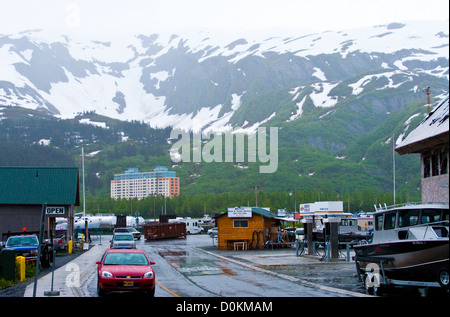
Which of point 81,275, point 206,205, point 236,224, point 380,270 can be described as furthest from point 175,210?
point 380,270

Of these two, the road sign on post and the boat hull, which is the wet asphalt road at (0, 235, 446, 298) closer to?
the boat hull

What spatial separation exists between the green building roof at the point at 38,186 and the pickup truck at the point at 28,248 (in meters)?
14.9

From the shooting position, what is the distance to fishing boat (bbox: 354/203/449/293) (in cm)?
1546

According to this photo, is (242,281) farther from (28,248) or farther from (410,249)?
(28,248)

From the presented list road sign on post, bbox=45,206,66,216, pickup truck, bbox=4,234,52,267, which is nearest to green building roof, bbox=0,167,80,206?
road sign on post, bbox=45,206,66,216

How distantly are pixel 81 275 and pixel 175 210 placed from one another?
14448cm

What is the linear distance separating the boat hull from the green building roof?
36.3 m

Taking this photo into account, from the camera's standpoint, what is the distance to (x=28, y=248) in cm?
3219

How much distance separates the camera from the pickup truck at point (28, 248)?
103 feet

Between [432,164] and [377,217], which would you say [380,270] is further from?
[432,164]

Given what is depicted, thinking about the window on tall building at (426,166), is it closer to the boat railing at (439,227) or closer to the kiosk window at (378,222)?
the kiosk window at (378,222)

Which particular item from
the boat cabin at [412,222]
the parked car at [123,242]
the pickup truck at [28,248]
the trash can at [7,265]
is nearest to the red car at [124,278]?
the trash can at [7,265]

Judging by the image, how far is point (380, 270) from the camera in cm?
1784
